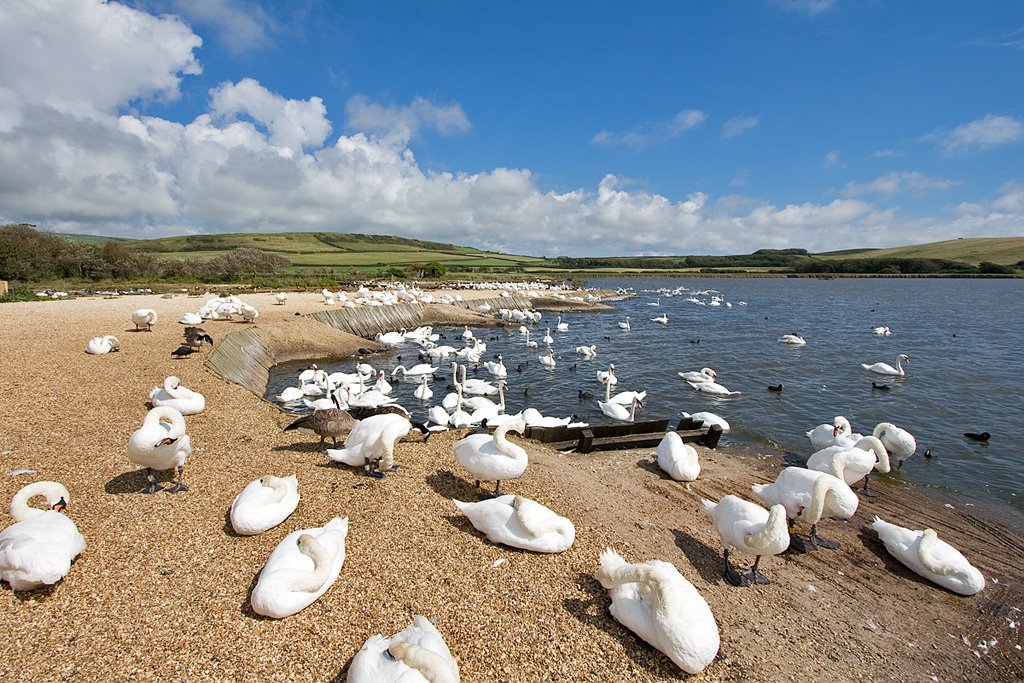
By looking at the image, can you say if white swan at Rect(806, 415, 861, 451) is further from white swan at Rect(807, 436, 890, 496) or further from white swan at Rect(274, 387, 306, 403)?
white swan at Rect(274, 387, 306, 403)

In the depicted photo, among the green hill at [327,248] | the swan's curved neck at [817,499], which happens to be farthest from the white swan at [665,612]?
the green hill at [327,248]

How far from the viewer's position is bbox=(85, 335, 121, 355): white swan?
14.7 m

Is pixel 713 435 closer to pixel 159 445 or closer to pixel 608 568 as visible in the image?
pixel 608 568

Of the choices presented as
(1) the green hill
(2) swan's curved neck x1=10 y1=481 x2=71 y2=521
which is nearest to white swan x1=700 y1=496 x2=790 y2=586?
(2) swan's curved neck x1=10 y1=481 x2=71 y2=521

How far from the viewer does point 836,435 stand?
11.7 m

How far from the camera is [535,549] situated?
594 centimetres

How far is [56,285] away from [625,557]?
53.9m

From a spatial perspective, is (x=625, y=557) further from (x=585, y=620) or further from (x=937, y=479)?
(x=937, y=479)

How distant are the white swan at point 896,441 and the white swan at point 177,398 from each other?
15.9 m

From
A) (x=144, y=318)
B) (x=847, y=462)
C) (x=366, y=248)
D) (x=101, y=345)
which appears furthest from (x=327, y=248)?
(x=847, y=462)

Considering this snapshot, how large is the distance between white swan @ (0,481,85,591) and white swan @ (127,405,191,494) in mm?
1096

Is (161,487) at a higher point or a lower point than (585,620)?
higher

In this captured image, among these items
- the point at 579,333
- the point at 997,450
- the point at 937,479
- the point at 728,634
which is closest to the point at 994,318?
the point at 579,333

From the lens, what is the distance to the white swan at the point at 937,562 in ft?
23.0
